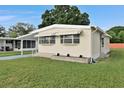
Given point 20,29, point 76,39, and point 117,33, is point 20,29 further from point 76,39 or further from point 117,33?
point 76,39

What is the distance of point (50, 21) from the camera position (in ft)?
73.3

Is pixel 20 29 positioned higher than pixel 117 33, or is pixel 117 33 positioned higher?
pixel 20 29

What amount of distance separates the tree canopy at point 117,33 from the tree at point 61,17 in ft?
29.0

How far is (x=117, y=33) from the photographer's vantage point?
109 ft

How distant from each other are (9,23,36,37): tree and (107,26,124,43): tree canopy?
614 inches

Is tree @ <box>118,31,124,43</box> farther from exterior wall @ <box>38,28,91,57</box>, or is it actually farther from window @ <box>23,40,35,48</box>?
exterior wall @ <box>38,28,91,57</box>

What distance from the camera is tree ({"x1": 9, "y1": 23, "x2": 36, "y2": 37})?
36.2 meters

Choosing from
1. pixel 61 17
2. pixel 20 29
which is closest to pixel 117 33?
pixel 61 17

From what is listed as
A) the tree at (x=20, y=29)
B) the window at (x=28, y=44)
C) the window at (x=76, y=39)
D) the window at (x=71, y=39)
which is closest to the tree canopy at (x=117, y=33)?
the window at (x=28, y=44)

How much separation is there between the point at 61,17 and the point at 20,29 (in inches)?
702

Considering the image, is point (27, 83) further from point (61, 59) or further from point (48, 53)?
point (48, 53)

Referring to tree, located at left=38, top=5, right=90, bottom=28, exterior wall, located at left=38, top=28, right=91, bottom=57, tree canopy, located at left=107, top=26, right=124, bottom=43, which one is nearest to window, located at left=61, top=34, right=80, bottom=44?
exterior wall, located at left=38, top=28, right=91, bottom=57
